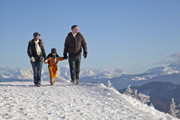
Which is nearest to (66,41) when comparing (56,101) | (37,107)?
(56,101)

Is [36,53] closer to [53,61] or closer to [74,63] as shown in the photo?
[53,61]

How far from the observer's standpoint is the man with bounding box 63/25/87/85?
489 inches

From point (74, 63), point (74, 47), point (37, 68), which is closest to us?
point (37, 68)

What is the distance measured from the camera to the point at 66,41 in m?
12.6

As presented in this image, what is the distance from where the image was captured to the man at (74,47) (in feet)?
40.7

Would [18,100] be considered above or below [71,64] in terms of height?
below

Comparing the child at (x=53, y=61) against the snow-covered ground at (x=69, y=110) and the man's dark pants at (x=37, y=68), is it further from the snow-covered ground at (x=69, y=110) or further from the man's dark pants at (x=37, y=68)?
the snow-covered ground at (x=69, y=110)

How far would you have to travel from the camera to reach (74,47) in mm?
12438

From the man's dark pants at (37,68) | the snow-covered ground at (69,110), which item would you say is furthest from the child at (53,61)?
the snow-covered ground at (69,110)

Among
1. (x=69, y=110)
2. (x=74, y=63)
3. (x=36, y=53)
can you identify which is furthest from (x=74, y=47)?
(x=69, y=110)

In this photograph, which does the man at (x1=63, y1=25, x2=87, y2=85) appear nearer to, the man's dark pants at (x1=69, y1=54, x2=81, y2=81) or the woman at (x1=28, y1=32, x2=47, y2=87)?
the man's dark pants at (x1=69, y1=54, x2=81, y2=81)

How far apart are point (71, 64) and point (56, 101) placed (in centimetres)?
489

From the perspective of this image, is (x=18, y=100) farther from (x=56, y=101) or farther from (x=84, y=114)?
(x=84, y=114)

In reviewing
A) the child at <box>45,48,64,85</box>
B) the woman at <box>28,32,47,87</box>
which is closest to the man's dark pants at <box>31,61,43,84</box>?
→ the woman at <box>28,32,47,87</box>
